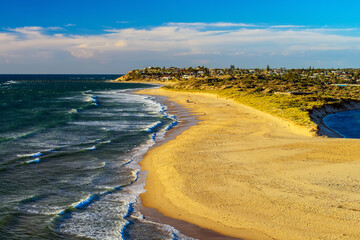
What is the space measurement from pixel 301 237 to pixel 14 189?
44.8ft

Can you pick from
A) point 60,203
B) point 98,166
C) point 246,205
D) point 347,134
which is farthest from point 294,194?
point 347,134

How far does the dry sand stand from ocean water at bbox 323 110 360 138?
7.38 meters

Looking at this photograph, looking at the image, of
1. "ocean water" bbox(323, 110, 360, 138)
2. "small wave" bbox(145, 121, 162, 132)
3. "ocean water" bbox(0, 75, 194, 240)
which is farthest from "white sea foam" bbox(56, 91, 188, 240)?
"ocean water" bbox(323, 110, 360, 138)

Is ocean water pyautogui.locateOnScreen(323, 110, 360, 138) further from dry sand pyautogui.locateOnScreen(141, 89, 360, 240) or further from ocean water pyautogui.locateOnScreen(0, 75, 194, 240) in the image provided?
ocean water pyautogui.locateOnScreen(0, 75, 194, 240)

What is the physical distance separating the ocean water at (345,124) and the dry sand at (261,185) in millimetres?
7377

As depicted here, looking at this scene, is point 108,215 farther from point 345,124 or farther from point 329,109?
point 329,109

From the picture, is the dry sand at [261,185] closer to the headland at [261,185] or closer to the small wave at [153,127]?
the headland at [261,185]

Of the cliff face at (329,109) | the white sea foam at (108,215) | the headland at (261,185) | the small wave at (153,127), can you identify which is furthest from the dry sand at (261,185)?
the cliff face at (329,109)

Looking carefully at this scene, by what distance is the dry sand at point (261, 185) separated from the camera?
39.9 feet

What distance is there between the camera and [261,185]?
52.4ft

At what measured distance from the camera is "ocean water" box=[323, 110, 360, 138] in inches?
1254

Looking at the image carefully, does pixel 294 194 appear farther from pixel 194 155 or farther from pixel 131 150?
pixel 131 150

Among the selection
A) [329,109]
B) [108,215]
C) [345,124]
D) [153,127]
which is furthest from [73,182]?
[329,109]

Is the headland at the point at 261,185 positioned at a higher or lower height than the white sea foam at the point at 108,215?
higher
